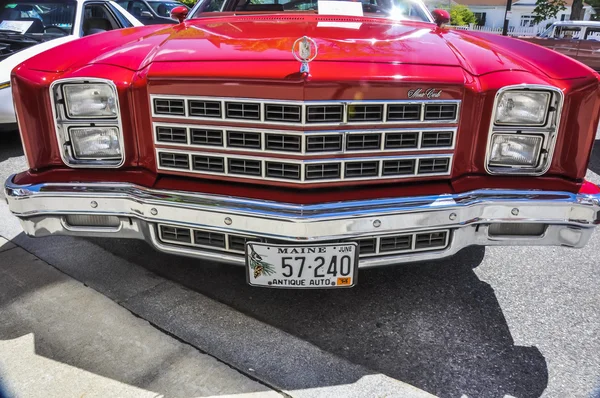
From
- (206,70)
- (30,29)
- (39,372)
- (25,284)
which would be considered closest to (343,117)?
(206,70)

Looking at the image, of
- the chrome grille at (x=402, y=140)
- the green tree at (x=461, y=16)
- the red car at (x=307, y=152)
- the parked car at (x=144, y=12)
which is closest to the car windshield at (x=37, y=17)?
the parked car at (x=144, y=12)

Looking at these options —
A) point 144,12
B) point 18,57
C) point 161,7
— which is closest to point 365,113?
point 18,57

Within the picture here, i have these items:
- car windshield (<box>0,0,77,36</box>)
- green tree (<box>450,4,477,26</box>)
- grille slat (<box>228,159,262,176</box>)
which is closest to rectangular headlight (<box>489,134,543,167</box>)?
grille slat (<box>228,159,262,176</box>)

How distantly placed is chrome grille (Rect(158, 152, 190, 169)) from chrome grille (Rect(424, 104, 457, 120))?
3.50ft

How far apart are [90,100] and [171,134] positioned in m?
0.39

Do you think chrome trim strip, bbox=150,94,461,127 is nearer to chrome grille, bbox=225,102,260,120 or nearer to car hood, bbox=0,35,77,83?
chrome grille, bbox=225,102,260,120

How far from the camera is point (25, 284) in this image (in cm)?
269

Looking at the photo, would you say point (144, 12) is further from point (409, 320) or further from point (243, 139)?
point (409, 320)

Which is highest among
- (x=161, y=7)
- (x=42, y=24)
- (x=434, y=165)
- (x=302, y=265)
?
(x=42, y=24)

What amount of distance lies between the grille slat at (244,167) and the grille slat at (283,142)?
0.38 ft

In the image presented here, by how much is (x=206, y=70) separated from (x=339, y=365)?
135 cm

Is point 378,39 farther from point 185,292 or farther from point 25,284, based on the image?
point 25,284

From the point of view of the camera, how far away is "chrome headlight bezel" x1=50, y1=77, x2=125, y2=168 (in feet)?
7.13

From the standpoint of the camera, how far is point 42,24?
225 inches
